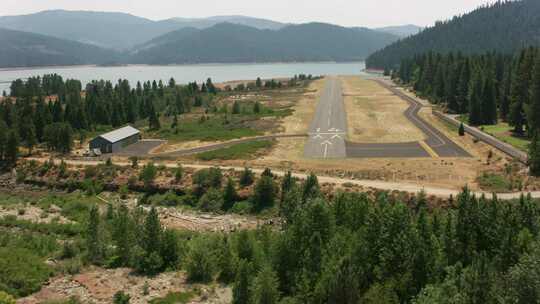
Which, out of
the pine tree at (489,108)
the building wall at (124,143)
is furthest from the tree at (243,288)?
the pine tree at (489,108)

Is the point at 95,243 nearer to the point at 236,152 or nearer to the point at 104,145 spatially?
the point at 236,152

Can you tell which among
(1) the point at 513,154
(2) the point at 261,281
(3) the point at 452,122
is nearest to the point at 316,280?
(2) the point at 261,281

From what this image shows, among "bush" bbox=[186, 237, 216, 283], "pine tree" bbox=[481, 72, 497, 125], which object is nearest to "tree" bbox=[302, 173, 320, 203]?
"bush" bbox=[186, 237, 216, 283]

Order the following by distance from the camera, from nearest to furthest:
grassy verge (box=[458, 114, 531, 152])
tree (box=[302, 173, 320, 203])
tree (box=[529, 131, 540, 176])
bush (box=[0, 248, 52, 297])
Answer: bush (box=[0, 248, 52, 297]) < tree (box=[302, 173, 320, 203]) < tree (box=[529, 131, 540, 176]) < grassy verge (box=[458, 114, 531, 152])

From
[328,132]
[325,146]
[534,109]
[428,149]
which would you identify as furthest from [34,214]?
[534,109]

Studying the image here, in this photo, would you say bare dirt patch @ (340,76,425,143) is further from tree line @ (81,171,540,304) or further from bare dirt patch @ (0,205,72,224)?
tree line @ (81,171,540,304)
